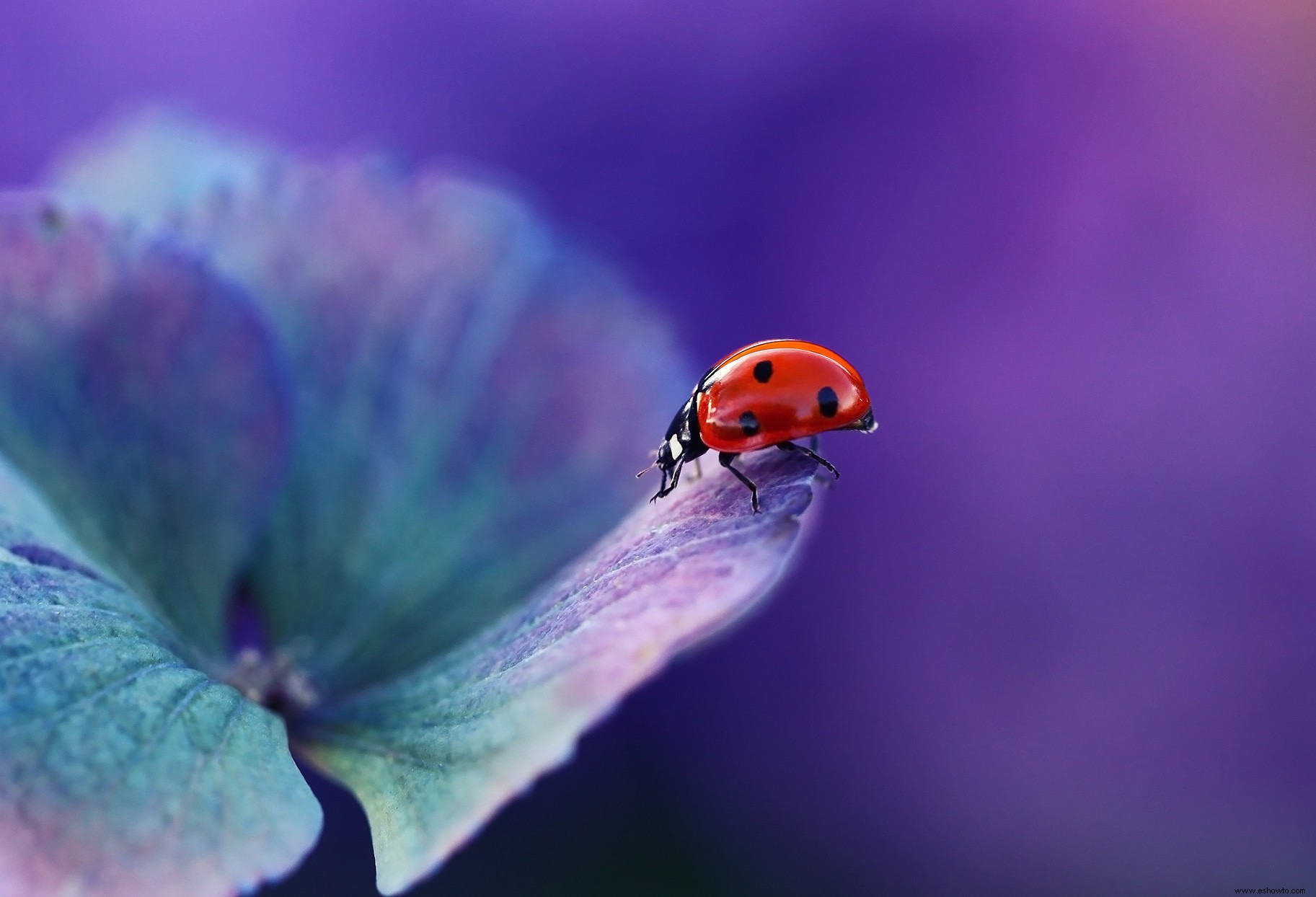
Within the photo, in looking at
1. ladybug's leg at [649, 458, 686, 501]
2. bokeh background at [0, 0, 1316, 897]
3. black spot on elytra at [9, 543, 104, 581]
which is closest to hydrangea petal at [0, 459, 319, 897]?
black spot on elytra at [9, 543, 104, 581]

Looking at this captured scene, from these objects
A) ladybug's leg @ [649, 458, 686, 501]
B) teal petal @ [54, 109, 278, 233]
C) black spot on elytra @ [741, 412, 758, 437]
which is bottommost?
ladybug's leg @ [649, 458, 686, 501]

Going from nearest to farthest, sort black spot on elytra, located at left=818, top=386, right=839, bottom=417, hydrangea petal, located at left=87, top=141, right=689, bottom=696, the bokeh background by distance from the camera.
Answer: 1. black spot on elytra, located at left=818, top=386, right=839, bottom=417
2. hydrangea petal, located at left=87, top=141, right=689, bottom=696
3. the bokeh background

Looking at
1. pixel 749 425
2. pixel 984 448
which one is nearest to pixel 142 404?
pixel 749 425

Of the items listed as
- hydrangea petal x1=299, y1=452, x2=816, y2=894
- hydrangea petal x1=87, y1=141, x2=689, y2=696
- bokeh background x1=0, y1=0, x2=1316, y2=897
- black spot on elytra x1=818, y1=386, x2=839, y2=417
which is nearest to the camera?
hydrangea petal x1=299, y1=452, x2=816, y2=894

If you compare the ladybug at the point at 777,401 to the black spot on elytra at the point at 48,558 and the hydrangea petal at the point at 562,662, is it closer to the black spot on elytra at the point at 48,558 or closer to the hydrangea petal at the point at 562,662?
the hydrangea petal at the point at 562,662

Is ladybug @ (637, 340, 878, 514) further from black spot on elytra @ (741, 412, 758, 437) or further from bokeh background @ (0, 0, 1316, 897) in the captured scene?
bokeh background @ (0, 0, 1316, 897)

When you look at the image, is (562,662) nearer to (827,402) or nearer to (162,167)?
(827,402)

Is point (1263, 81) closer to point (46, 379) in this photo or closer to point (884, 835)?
point (884, 835)
